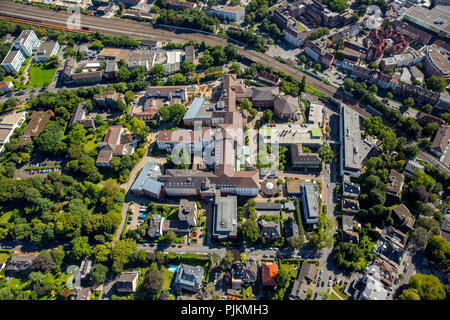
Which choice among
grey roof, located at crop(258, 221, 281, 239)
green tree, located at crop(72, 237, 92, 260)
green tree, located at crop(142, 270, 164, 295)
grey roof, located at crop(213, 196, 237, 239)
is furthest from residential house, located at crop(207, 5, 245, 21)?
green tree, located at crop(142, 270, 164, 295)

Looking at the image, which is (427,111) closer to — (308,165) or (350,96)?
(350,96)

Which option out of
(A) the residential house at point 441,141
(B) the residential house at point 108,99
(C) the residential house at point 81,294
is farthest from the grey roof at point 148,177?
(A) the residential house at point 441,141

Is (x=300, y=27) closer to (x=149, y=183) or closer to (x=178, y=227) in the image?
(x=149, y=183)

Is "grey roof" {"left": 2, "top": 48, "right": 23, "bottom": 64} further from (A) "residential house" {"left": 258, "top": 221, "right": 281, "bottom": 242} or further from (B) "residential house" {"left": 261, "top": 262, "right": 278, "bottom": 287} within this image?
(B) "residential house" {"left": 261, "top": 262, "right": 278, "bottom": 287}

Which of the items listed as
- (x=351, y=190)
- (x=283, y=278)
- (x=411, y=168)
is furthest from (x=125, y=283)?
(x=411, y=168)
